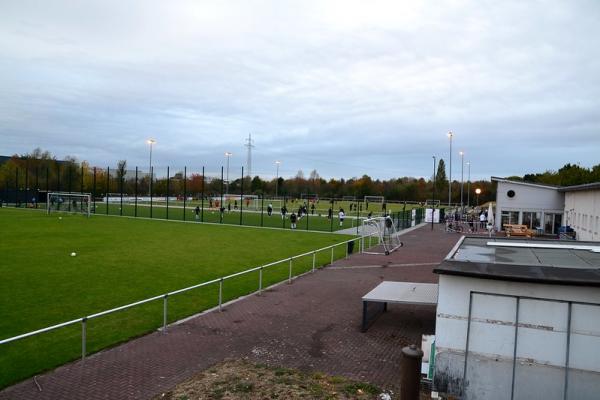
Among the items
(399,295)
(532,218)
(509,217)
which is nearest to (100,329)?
(399,295)

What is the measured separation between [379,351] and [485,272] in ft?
11.0

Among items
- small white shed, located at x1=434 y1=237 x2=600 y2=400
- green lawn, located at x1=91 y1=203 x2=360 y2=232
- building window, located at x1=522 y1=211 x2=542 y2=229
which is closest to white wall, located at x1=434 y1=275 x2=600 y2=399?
small white shed, located at x1=434 y1=237 x2=600 y2=400

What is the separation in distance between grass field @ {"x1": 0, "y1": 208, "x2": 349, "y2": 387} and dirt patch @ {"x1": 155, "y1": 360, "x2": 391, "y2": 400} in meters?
2.90

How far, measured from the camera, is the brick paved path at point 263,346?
25.1 ft

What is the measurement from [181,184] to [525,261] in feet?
363

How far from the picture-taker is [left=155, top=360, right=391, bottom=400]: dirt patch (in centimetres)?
726

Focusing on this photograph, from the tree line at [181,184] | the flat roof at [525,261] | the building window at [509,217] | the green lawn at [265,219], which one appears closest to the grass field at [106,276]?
the flat roof at [525,261]

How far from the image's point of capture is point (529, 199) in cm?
3891

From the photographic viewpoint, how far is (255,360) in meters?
8.84

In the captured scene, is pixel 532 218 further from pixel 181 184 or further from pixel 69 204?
pixel 181 184

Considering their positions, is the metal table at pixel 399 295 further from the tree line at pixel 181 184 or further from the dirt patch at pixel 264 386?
the tree line at pixel 181 184

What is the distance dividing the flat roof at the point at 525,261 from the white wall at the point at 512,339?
0.65 feet

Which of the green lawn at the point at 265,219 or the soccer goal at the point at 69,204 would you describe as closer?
the green lawn at the point at 265,219

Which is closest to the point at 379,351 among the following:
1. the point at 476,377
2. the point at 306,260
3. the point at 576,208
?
the point at 476,377
